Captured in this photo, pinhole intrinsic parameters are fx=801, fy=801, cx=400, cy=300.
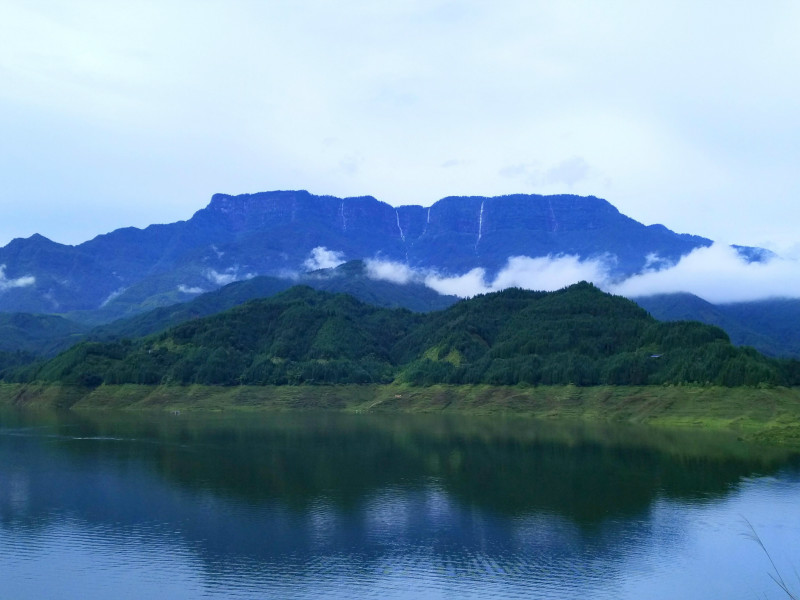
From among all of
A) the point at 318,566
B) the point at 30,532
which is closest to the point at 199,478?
the point at 30,532

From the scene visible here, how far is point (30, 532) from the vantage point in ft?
270

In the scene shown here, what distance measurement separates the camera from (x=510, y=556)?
72.9m

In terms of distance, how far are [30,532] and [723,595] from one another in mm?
66298

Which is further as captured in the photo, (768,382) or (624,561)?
(768,382)

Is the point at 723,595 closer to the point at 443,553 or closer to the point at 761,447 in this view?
the point at 443,553

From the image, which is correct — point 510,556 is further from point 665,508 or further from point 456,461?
point 456,461

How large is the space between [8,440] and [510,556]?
130458 millimetres

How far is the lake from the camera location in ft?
216

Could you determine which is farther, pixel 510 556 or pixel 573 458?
pixel 573 458

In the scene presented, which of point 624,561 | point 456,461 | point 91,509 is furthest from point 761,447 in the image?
point 91,509

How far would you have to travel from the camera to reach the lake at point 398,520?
2589 inches

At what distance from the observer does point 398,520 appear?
288 feet

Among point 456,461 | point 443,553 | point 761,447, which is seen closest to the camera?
point 443,553

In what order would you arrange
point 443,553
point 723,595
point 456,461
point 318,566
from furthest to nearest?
point 456,461 → point 443,553 → point 318,566 → point 723,595
